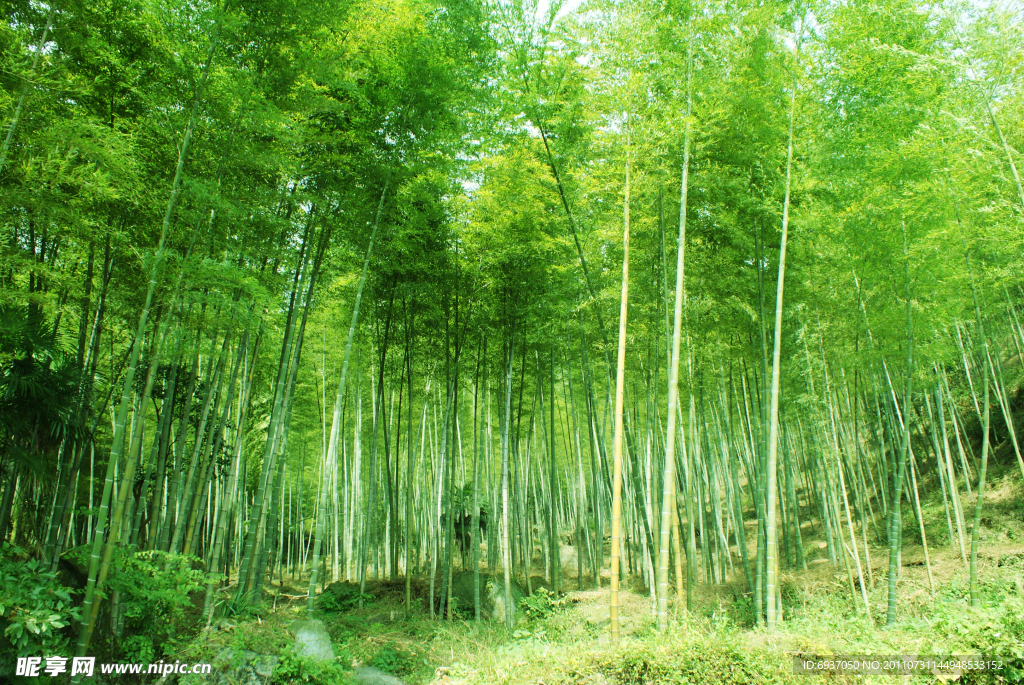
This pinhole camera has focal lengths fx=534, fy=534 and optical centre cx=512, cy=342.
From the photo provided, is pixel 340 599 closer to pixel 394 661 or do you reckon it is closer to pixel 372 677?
pixel 394 661

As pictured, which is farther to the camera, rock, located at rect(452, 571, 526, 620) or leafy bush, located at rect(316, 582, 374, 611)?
leafy bush, located at rect(316, 582, 374, 611)

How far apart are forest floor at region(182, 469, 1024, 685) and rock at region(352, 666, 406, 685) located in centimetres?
11

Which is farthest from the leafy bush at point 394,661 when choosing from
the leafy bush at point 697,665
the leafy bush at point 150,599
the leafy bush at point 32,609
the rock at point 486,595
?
the leafy bush at point 32,609

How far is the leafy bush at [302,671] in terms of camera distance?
3.61m

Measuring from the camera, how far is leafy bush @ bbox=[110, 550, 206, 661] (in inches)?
134

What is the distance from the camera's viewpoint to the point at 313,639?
4309 millimetres

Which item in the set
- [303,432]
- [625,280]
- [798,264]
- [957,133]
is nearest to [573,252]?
[625,280]

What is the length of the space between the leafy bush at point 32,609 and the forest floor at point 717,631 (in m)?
0.81

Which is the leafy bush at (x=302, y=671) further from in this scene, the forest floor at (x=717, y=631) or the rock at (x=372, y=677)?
the rock at (x=372, y=677)

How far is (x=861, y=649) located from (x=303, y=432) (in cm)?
933

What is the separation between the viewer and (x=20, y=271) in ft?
12.1

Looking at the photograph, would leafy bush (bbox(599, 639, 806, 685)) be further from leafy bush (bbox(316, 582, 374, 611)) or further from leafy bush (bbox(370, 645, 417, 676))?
leafy bush (bbox(316, 582, 374, 611))

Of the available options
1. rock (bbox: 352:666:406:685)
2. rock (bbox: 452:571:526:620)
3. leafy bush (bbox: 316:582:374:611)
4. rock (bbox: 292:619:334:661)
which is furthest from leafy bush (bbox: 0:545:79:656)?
rock (bbox: 452:571:526:620)

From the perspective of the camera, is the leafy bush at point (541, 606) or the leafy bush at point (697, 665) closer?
the leafy bush at point (697, 665)
